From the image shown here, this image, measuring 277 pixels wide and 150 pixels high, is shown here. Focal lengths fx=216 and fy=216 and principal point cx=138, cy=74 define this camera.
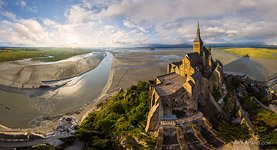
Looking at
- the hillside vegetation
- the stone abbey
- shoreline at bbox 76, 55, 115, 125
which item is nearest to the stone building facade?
the stone abbey

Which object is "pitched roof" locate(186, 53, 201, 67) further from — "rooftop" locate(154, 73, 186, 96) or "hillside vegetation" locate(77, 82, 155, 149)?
"hillside vegetation" locate(77, 82, 155, 149)

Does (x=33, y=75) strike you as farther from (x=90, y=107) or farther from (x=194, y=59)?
(x=194, y=59)

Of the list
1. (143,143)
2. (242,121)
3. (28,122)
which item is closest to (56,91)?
(28,122)

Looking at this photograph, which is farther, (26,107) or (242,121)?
(26,107)

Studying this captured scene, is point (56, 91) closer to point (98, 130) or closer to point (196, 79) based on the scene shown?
point (98, 130)

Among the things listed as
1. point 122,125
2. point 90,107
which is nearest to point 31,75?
point 90,107

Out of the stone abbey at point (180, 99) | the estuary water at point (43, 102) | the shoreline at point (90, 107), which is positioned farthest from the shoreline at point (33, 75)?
the stone abbey at point (180, 99)
